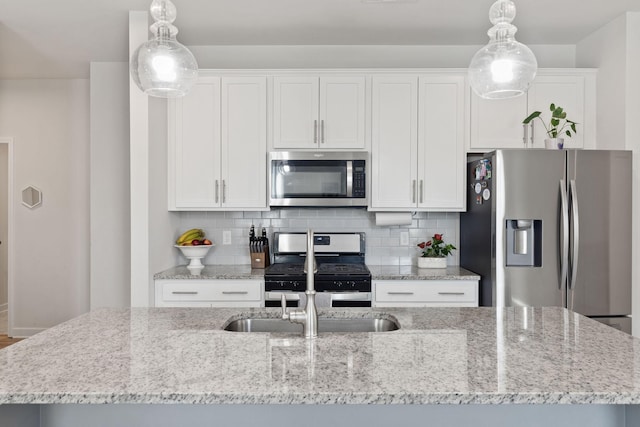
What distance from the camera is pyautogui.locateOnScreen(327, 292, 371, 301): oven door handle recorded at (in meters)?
3.10

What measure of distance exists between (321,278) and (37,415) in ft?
6.37

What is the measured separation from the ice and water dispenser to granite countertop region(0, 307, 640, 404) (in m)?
1.19

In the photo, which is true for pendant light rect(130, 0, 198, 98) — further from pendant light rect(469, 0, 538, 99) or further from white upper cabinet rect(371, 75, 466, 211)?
white upper cabinet rect(371, 75, 466, 211)

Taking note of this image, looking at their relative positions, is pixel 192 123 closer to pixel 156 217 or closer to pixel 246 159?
pixel 246 159

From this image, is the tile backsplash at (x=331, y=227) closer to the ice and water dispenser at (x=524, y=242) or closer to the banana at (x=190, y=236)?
the banana at (x=190, y=236)

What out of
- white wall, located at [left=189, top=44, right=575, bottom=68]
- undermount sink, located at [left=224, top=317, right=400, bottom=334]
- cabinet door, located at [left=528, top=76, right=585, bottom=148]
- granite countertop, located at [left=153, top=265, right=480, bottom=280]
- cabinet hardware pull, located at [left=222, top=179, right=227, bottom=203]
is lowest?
undermount sink, located at [left=224, top=317, right=400, bottom=334]

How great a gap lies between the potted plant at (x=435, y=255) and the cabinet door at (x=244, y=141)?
1.29m

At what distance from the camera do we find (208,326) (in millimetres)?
1698

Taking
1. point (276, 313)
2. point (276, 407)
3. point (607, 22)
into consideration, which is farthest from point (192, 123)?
point (607, 22)

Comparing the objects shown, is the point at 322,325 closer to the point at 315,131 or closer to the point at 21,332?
the point at 315,131

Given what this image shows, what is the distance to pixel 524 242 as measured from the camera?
2910 millimetres

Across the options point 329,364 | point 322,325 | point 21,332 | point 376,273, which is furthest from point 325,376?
point 21,332

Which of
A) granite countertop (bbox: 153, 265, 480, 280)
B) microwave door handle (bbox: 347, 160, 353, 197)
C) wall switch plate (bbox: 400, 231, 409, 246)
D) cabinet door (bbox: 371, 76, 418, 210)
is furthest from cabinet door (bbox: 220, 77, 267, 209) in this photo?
wall switch plate (bbox: 400, 231, 409, 246)

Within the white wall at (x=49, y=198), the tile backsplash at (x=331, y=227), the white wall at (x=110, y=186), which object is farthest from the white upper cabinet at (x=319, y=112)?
the white wall at (x=49, y=198)
